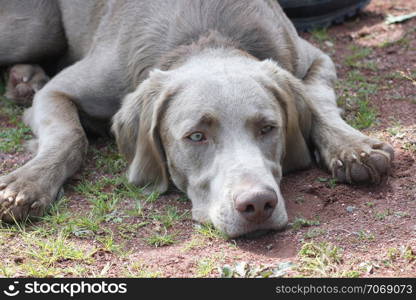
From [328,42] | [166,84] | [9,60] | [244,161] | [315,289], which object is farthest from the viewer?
[328,42]

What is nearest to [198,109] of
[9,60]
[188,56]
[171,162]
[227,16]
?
[171,162]

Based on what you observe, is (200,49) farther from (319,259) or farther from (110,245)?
(319,259)

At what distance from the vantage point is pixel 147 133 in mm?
4402

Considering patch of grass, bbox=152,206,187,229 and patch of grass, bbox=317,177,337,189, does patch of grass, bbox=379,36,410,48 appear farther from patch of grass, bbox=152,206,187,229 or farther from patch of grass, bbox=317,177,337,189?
patch of grass, bbox=152,206,187,229

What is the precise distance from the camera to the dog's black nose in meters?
3.50

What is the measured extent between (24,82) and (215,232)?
285 centimetres

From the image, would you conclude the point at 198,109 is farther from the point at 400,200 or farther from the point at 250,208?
the point at 400,200

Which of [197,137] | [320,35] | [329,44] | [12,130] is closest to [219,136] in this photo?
[197,137]

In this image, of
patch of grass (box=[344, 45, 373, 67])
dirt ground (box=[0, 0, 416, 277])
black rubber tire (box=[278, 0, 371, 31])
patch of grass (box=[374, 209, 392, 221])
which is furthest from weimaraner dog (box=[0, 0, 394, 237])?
black rubber tire (box=[278, 0, 371, 31])

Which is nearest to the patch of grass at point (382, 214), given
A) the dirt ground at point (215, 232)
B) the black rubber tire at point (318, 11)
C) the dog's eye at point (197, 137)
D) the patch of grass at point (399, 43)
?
the dirt ground at point (215, 232)

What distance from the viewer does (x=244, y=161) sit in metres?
3.77

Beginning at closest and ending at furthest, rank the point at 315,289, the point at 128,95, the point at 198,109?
the point at 315,289, the point at 198,109, the point at 128,95

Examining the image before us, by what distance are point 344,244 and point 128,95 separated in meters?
1.87

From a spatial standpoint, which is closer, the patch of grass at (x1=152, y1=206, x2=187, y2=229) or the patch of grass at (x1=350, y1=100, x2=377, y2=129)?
the patch of grass at (x1=152, y1=206, x2=187, y2=229)
